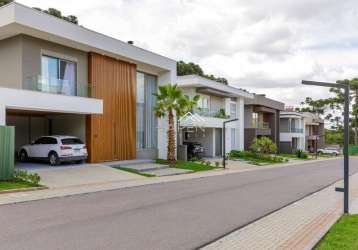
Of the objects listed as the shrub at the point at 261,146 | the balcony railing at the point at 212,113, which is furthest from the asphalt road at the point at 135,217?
the shrub at the point at 261,146

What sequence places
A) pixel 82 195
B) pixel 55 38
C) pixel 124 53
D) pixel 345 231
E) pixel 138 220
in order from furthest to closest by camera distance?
pixel 124 53 < pixel 55 38 < pixel 82 195 < pixel 138 220 < pixel 345 231

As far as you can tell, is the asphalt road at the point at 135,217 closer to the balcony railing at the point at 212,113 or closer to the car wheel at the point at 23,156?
the car wheel at the point at 23,156

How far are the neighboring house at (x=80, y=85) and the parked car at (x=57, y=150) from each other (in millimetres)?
1569

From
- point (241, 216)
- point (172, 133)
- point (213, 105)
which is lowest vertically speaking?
point (241, 216)

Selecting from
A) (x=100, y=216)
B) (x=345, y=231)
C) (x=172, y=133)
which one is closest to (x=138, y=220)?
(x=100, y=216)

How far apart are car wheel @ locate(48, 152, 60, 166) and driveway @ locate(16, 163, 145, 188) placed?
312 mm

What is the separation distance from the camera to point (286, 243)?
25.9ft

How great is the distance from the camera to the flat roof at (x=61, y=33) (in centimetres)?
2014

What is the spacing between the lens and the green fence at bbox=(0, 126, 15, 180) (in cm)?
1691

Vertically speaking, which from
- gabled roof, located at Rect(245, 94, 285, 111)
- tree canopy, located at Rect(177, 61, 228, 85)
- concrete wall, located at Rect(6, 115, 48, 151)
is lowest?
concrete wall, located at Rect(6, 115, 48, 151)

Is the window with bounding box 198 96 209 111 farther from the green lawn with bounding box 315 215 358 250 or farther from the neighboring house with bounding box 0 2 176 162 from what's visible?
the green lawn with bounding box 315 215 358 250

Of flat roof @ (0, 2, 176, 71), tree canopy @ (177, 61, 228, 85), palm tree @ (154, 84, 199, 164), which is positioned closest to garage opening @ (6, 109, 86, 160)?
flat roof @ (0, 2, 176, 71)

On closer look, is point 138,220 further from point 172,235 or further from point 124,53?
point 124,53

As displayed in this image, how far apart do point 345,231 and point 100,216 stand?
18.5ft
